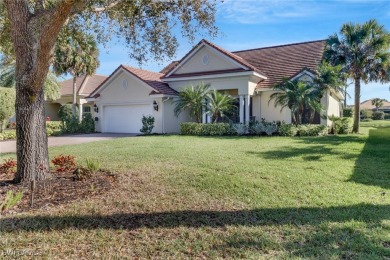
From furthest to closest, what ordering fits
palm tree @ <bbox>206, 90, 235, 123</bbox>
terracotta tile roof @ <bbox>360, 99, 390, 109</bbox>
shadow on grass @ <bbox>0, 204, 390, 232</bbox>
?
1. terracotta tile roof @ <bbox>360, 99, 390, 109</bbox>
2. palm tree @ <bbox>206, 90, 235, 123</bbox>
3. shadow on grass @ <bbox>0, 204, 390, 232</bbox>

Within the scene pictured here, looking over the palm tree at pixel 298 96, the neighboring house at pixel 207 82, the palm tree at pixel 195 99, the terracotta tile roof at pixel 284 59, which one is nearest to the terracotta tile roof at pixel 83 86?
the neighboring house at pixel 207 82

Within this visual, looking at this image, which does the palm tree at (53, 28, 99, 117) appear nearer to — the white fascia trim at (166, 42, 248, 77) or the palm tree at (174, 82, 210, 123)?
the white fascia trim at (166, 42, 248, 77)

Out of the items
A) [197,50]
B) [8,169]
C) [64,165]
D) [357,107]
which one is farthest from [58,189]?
[357,107]

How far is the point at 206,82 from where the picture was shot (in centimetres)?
2380

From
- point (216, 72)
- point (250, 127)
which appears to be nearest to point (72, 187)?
point (250, 127)

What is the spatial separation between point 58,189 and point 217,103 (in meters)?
15.6

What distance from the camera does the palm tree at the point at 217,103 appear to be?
21203 mm

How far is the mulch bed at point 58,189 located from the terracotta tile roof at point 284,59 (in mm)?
17893

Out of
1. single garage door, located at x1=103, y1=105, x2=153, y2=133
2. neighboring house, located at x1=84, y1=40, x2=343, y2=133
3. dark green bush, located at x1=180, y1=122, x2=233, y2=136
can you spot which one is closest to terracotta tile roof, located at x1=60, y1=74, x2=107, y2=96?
neighboring house, located at x1=84, y1=40, x2=343, y2=133

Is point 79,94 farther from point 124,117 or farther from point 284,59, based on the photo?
point 284,59

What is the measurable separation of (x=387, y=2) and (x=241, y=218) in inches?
454

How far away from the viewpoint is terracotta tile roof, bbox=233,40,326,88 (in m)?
23.2

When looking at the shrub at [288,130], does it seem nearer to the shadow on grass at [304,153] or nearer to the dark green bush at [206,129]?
the dark green bush at [206,129]

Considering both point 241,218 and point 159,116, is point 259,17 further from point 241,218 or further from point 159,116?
point 159,116
